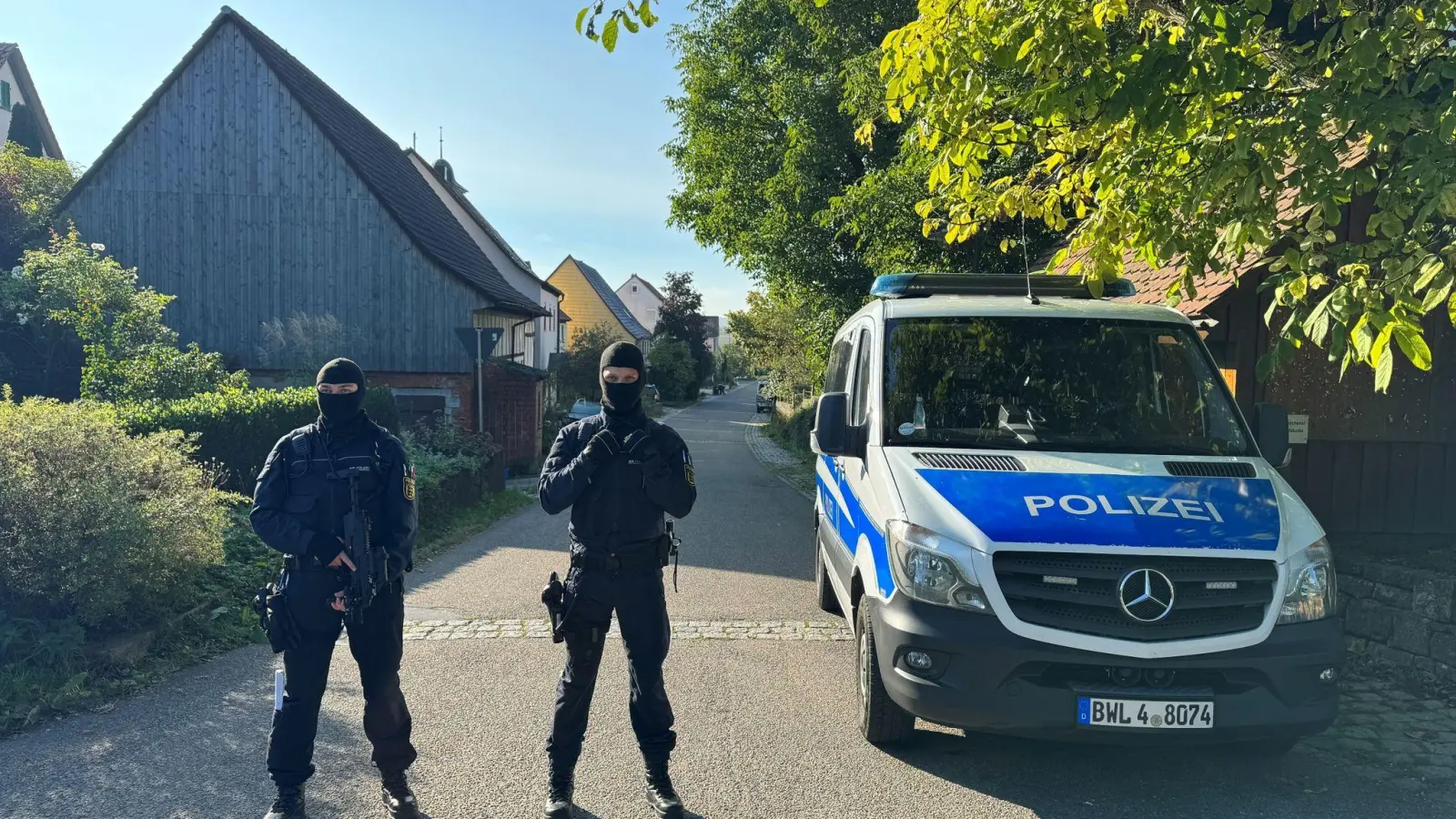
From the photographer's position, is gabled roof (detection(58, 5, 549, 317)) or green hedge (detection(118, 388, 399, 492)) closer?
green hedge (detection(118, 388, 399, 492))

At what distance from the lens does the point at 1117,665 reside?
3770 mm

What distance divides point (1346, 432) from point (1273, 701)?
5.09 metres

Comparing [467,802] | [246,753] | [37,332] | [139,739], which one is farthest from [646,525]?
[37,332]

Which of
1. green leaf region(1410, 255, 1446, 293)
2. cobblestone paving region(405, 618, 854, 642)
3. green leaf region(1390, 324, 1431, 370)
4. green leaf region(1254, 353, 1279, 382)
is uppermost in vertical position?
green leaf region(1410, 255, 1446, 293)

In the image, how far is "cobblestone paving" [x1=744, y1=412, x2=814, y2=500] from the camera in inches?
735

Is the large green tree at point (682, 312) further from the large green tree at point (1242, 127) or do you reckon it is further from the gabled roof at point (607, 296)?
the large green tree at point (1242, 127)

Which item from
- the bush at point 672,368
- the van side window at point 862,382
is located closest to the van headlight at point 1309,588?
the van side window at point 862,382

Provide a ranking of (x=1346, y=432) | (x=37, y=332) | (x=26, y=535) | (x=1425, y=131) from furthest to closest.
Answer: (x=37, y=332), (x=1346, y=432), (x=26, y=535), (x=1425, y=131)

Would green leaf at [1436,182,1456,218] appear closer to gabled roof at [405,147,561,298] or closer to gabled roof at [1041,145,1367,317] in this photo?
gabled roof at [1041,145,1367,317]

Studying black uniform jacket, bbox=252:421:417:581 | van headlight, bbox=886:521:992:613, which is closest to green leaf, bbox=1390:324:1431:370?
van headlight, bbox=886:521:992:613

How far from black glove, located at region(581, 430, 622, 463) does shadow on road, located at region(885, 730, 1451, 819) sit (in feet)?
6.93

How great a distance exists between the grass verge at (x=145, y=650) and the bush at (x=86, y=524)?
0.64ft

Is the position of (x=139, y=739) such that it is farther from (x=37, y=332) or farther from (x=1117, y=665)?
(x=37, y=332)

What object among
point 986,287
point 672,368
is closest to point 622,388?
point 986,287
